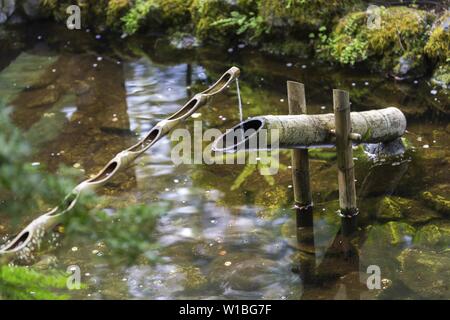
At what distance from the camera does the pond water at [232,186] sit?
646 centimetres

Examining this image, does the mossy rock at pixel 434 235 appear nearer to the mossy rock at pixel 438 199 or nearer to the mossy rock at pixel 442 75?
the mossy rock at pixel 438 199

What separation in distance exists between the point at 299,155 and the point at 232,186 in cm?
134

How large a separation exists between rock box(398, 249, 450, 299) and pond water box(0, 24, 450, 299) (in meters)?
0.02

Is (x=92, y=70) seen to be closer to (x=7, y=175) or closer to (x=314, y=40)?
(x=314, y=40)

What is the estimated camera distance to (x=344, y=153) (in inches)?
273

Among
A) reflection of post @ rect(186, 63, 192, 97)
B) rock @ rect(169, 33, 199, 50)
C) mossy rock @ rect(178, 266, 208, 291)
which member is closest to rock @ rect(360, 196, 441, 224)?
mossy rock @ rect(178, 266, 208, 291)

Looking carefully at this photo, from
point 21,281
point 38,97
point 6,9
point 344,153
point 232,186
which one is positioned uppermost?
point 6,9

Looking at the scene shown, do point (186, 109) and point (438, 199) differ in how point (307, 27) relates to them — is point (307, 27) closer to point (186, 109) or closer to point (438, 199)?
point (438, 199)

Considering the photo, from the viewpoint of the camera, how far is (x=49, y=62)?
1336cm

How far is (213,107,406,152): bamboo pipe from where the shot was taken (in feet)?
20.3

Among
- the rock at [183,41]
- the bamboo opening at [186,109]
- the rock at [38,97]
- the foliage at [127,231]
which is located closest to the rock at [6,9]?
the rock at [183,41]

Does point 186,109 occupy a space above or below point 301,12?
below

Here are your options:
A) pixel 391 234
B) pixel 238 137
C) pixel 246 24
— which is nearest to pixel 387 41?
pixel 246 24
